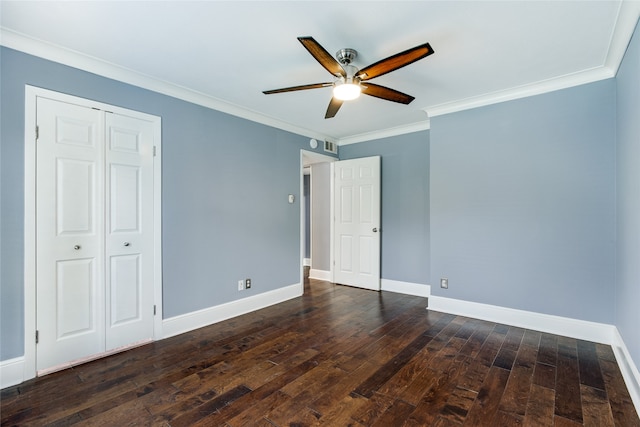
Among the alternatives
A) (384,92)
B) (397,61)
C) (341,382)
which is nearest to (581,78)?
(384,92)

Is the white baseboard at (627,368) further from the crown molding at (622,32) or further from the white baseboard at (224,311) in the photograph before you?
the white baseboard at (224,311)

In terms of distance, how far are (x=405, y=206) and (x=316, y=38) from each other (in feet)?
9.78

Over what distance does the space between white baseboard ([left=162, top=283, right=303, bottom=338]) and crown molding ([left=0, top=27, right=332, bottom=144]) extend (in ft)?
7.59

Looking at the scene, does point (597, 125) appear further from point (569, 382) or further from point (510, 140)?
point (569, 382)

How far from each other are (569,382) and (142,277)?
12.0 feet

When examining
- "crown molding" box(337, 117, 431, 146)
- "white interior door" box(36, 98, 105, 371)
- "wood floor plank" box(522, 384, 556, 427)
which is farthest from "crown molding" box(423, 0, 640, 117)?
"white interior door" box(36, 98, 105, 371)

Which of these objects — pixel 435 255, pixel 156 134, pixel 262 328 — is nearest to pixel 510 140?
pixel 435 255

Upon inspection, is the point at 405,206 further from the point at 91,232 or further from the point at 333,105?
the point at 91,232

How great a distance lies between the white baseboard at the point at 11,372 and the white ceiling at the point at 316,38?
2.32 m

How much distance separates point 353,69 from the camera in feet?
8.00

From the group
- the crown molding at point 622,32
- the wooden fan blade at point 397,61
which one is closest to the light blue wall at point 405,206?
the crown molding at point 622,32

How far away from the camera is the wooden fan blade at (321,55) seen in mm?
1811

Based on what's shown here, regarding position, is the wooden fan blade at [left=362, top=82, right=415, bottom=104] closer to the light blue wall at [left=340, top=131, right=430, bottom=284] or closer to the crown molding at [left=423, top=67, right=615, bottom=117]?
the crown molding at [left=423, top=67, right=615, bottom=117]

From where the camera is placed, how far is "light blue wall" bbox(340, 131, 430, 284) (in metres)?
4.43
